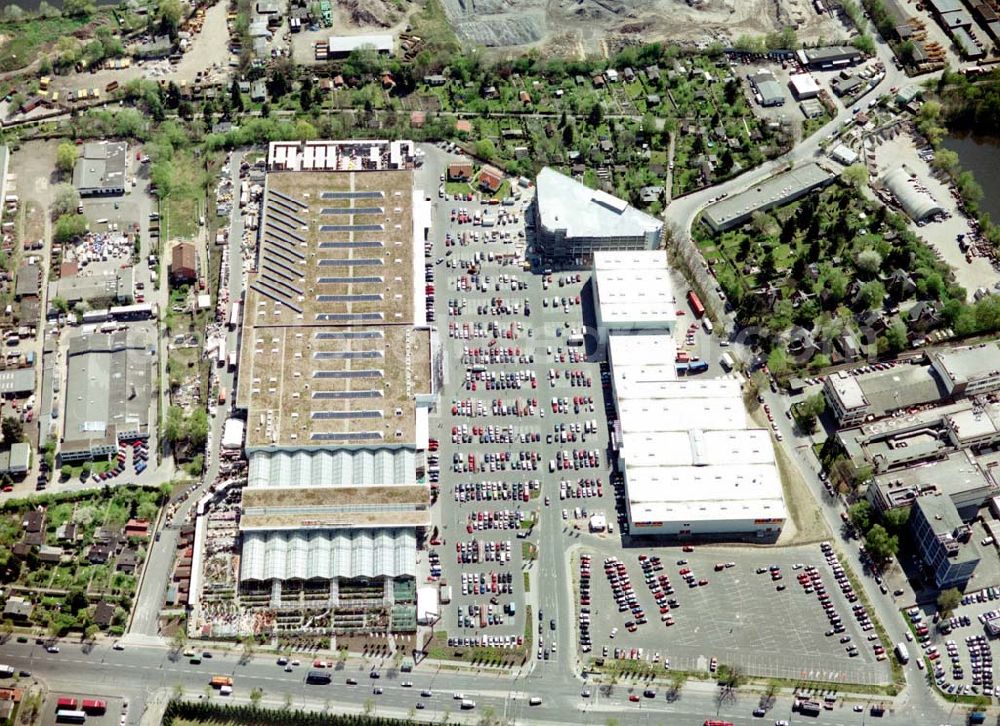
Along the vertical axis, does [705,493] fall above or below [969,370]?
below

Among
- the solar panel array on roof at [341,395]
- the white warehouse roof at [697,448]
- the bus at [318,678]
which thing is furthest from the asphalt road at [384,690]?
the solar panel array on roof at [341,395]

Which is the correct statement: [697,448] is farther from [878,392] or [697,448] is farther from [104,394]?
[104,394]

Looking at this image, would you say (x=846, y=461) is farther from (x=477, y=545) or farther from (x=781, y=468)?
(x=477, y=545)

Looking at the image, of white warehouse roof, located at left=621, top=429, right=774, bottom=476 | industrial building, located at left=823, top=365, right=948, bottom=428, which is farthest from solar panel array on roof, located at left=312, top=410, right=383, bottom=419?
industrial building, located at left=823, top=365, right=948, bottom=428

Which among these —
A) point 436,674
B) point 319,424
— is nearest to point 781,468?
point 436,674

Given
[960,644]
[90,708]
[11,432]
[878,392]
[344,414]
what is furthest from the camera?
[878,392]

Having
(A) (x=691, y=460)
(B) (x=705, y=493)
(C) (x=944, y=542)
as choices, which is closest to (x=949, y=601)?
(C) (x=944, y=542)
